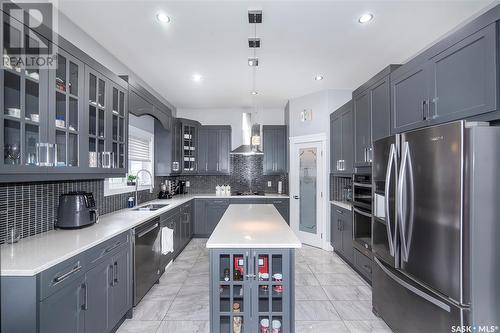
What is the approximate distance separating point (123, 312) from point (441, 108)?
3.25 meters

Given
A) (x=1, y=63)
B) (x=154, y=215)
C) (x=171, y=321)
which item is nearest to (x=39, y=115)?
(x=1, y=63)

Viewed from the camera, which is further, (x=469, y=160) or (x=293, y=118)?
(x=293, y=118)

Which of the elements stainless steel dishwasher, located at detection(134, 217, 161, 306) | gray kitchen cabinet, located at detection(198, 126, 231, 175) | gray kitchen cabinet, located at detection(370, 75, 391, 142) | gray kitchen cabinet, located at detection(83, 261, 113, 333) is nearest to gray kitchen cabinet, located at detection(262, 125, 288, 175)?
gray kitchen cabinet, located at detection(198, 126, 231, 175)

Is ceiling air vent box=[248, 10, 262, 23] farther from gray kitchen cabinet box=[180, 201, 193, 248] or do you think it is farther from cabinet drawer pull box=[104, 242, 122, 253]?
gray kitchen cabinet box=[180, 201, 193, 248]

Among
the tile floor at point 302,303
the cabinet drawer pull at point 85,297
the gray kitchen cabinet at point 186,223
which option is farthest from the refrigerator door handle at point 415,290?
the gray kitchen cabinet at point 186,223

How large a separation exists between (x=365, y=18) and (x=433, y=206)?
1866mm

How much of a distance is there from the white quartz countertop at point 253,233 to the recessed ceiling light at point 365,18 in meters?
2.18

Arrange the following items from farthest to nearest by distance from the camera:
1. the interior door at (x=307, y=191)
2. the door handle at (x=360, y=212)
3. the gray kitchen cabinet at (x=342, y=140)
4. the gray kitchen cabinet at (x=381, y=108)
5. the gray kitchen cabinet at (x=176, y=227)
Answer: the interior door at (x=307, y=191), the gray kitchen cabinet at (x=176, y=227), the gray kitchen cabinet at (x=342, y=140), the door handle at (x=360, y=212), the gray kitchen cabinet at (x=381, y=108)

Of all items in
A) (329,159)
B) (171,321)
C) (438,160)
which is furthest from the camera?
(329,159)

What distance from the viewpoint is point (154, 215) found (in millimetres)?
2826

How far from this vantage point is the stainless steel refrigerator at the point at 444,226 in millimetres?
1291

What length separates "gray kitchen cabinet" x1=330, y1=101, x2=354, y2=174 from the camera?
3.42m

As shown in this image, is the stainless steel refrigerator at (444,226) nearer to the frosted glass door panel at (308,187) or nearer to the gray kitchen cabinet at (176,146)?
the frosted glass door panel at (308,187)

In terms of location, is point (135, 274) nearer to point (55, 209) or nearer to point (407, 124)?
point (55, 209)
